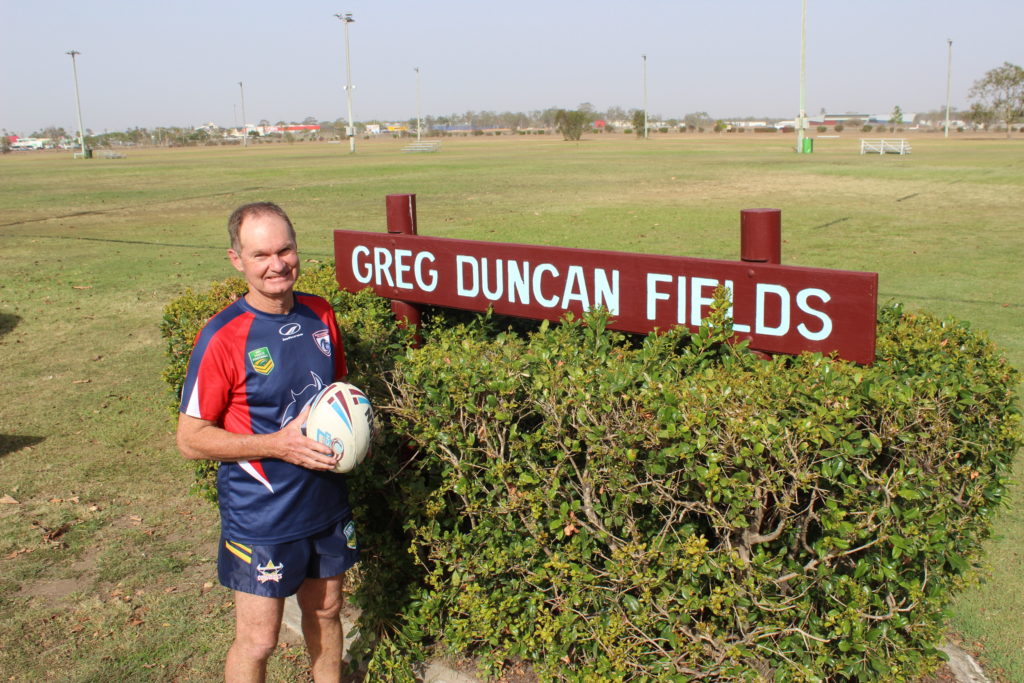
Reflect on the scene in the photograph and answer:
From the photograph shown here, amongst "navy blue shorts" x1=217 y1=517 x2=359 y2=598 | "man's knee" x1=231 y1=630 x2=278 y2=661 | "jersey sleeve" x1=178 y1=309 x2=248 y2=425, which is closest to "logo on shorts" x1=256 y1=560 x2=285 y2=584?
"navy blue shorts" x1=217 y1=517 x2=359 y2=598

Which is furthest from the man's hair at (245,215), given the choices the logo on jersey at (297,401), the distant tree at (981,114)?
the distant tree at (981,114)

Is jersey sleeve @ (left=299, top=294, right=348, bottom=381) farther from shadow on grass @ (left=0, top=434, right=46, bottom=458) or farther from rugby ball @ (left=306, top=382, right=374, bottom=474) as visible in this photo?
shadow on grass @ (left=0, top=434, right=46, bottom=458)

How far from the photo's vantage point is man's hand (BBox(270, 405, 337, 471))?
2.58 metres

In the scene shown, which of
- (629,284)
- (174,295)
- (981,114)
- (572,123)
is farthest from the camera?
(981,114)

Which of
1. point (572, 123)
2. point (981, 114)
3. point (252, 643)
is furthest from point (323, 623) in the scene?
point (981, 114)

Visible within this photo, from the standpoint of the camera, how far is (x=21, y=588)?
4.22 m

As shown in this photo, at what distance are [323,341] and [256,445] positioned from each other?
1.30 feet

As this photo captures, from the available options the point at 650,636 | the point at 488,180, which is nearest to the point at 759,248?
the point at 650,636

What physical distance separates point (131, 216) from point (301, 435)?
64.6 ft

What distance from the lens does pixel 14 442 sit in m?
6.19

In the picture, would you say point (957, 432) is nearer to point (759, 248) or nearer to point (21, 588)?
point (759, 248)

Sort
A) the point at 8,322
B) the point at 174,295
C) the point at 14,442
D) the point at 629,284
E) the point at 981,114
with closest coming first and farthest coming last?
the point at 629,284
the point at 14,442
the point at 8,322
the point at 174,295
the point at 981,114

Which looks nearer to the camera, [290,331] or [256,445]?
[256,445]

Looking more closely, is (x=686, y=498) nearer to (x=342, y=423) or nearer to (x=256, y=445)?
(x=342, y=423)
